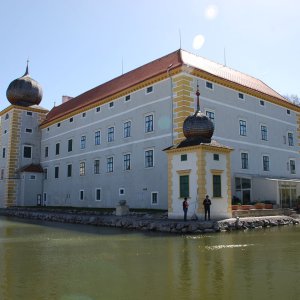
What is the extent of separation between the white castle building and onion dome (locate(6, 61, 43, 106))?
14 centimetres

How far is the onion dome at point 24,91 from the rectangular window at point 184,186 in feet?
86.9

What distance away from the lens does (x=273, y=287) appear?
6.90m

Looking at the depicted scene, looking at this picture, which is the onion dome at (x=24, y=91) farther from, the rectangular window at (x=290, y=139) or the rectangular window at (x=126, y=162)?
the rectangular window at (x=290, y=139)

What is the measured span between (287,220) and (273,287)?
656 inches

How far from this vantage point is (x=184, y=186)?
66.7 ft

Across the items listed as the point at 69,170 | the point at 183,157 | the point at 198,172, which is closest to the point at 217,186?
the point at 198,172

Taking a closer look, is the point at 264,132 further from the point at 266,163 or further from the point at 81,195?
the point at 81,195

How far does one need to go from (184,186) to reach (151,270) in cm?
1196

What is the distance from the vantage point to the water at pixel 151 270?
6598 mm

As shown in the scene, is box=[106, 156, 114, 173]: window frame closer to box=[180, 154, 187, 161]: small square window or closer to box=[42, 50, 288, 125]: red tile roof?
box=[42, 50, 288, 125]: red tile roof

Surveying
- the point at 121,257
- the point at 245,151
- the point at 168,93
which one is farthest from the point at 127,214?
the point at 121,257

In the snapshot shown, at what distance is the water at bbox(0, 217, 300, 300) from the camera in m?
6.60

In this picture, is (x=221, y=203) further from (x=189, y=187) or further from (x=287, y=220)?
(x=287, y=220)

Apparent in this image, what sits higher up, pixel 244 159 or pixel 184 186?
pixel 244 159
